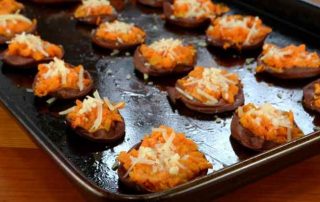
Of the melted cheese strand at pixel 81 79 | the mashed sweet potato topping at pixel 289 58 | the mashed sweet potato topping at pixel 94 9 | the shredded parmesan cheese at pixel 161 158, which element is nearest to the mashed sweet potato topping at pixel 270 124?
the shredded parmesan cheese at pixel 161 158

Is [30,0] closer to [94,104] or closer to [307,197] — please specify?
[94,104]

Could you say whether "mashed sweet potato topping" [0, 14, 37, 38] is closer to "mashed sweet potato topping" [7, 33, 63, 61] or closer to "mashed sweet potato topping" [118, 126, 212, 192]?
"mashed sweet potato topping" [7, 33, 63, 61]

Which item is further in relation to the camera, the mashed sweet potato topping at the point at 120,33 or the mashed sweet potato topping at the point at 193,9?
the mashed sweet potato topping at the point at 193,9

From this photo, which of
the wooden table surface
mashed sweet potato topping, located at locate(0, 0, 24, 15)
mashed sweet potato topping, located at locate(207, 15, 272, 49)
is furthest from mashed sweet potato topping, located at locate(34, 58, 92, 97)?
mashed sweet potato topping, located at locate(0, 0, 24, 15)

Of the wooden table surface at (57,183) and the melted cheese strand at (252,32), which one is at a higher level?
the melted cheese strand at (252,32)

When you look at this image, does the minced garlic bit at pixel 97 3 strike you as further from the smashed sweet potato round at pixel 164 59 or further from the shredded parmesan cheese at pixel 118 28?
the smashed sweet potato round at pixel 164 59

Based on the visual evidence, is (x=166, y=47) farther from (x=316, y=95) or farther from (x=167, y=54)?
(x=316, y=95)
